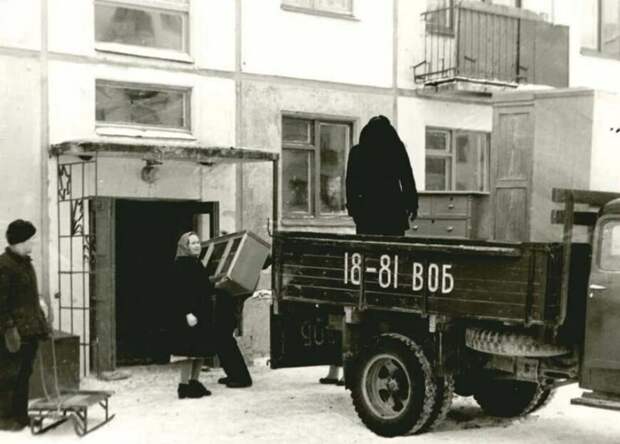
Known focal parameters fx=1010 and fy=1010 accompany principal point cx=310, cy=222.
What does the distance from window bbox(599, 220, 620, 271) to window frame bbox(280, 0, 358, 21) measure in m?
7.21

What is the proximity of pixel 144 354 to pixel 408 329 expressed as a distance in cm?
517

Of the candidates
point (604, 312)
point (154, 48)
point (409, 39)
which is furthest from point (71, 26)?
point (604, 312)

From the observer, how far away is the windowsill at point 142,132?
12.5m

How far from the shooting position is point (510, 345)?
8344 millimetres

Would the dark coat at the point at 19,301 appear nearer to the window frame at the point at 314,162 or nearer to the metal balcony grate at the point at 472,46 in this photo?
the window frame at the point at 314,162

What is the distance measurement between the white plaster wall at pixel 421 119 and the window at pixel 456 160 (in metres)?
0.21

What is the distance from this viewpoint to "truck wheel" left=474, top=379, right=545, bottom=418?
9.71m

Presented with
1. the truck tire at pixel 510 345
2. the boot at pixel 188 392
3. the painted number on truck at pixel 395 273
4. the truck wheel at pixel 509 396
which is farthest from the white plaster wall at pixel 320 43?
the truck tire at pixel 510 345

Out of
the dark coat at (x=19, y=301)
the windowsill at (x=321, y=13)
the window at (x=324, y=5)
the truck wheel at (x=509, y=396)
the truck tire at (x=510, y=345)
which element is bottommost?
the truck wheel at (x=509, y=396)

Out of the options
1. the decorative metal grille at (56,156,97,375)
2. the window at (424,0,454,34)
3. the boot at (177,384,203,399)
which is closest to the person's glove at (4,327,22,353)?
the boot at (177,384,203,399)

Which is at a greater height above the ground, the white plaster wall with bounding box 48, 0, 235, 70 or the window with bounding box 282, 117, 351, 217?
the white plaster wall with bounding box 48, 0, 235, 70

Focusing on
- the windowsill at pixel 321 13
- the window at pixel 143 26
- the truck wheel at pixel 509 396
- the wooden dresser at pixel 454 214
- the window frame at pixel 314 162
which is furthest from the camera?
the window frame at pixel 314 162

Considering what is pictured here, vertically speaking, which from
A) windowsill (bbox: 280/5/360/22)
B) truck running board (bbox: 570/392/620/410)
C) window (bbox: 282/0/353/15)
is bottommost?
truck running board (bbox: 570/392/620/410)

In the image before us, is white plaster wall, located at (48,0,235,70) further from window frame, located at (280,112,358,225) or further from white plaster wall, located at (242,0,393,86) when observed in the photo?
window frame, located at (280,112,358,225)
